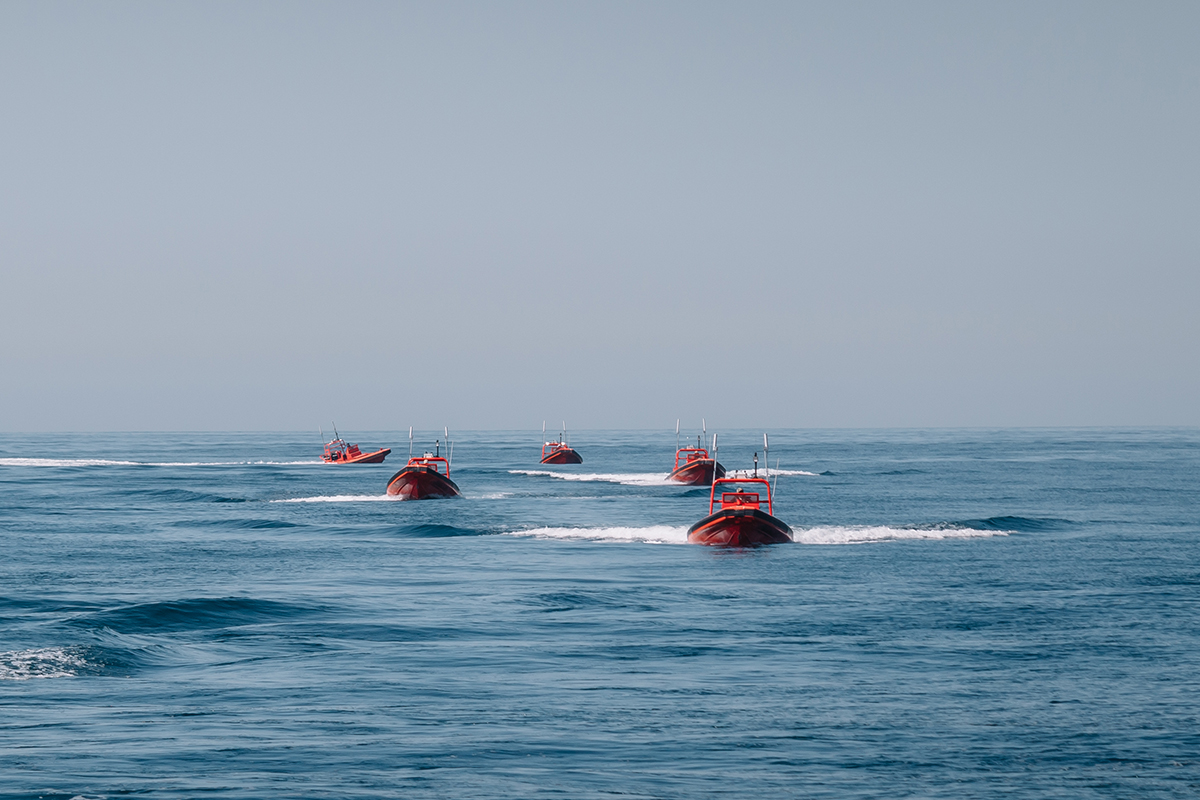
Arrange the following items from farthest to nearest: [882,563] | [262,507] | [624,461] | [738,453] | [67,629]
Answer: [738,453]
[624,461]
[262,507]
[882,563]
[67,629]

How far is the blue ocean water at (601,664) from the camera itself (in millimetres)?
15961

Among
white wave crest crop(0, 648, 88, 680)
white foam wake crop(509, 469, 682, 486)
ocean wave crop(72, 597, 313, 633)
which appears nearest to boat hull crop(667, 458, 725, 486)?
white foam wake crop(509, 469, 682, 486)

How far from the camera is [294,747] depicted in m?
17.0

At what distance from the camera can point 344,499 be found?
8144 cm

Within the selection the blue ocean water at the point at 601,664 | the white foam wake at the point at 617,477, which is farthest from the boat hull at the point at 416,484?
the white foam wake at the point at 617,477

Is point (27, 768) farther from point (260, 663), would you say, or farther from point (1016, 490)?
point (1016, 490)

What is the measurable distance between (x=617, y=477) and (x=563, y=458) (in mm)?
27860

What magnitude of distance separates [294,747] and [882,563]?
29495 millimetres

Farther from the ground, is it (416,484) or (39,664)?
(416,484)

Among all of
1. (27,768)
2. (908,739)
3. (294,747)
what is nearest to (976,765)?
(908,739)

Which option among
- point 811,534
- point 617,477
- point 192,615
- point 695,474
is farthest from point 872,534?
point 617,477

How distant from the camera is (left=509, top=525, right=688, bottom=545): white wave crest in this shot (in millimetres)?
52344

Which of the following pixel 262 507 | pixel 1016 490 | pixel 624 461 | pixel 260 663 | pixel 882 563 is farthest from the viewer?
pixel 624 461

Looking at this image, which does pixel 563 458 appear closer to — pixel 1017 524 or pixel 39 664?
pixel 1017 524
